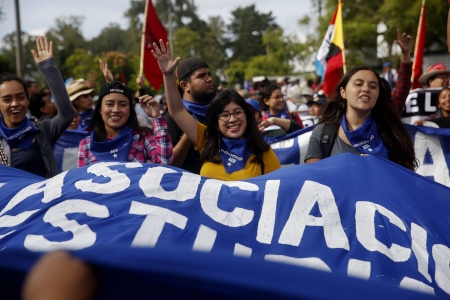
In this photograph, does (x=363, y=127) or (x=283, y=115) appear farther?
(x=283, y=115)

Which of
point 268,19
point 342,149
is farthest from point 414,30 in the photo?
point 268,19

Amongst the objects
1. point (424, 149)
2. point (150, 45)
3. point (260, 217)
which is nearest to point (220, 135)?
point (260, 217)

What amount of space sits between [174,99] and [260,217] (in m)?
1.41

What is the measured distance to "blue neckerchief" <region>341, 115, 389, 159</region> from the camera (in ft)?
14.4

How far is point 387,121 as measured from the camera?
4520 millimetres

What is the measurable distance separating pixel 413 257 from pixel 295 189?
28.0 inches

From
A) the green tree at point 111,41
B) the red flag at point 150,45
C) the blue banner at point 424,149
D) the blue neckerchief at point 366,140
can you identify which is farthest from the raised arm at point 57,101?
the green tree at point 111,41

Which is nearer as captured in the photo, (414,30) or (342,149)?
(342,149)

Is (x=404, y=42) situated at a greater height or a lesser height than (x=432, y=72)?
greater

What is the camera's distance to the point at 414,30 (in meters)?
29.7

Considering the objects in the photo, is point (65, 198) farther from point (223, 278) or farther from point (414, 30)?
point (414, 30)

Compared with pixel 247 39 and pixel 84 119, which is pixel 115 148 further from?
pixel 247 39

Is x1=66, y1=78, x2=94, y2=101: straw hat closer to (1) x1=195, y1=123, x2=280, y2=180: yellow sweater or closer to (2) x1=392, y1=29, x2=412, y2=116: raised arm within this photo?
(1) x1=195, y1=123, x2=280, y2=180: yellow sweater

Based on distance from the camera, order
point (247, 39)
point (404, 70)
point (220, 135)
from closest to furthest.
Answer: point (220, 135) < point (404, 70) < point (247, 39)
